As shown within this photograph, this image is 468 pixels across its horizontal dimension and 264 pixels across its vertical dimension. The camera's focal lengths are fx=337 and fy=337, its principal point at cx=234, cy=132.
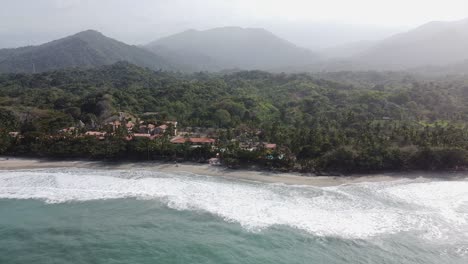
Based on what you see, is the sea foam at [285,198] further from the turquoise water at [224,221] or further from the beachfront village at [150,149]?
the beachfront village at [150,149]

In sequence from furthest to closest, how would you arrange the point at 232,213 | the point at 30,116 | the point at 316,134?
the point at 30,116
the point at 316,134
the point at 232,213

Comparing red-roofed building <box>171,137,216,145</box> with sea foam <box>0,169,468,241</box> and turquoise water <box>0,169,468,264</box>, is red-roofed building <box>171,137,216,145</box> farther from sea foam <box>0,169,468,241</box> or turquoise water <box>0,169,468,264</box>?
turquoise water <box>0,169,468,264</box>

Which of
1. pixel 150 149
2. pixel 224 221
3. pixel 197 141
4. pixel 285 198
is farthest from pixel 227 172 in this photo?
pixel 224 221

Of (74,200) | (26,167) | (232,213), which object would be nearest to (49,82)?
(26,167)

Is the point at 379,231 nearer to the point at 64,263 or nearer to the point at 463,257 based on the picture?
the point at 463,257

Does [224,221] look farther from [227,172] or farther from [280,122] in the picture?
[280,122]

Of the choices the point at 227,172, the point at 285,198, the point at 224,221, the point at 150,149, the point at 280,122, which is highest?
the point at 280,122
